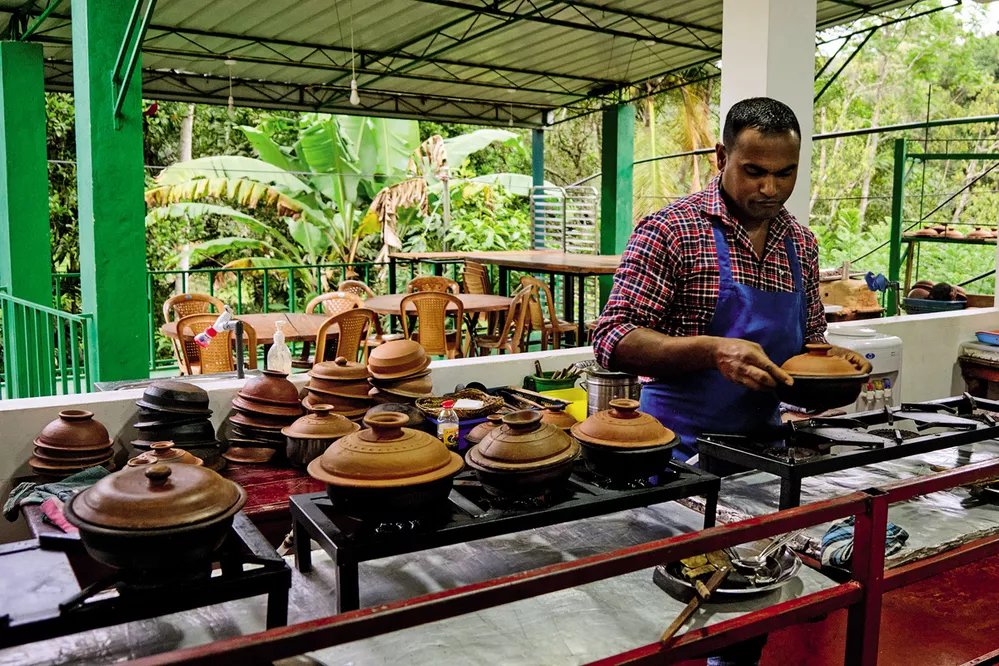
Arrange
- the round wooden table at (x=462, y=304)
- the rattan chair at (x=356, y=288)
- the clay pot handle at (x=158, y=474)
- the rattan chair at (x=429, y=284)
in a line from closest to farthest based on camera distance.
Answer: the clay pot handle at (x=158, y=474)
the round wooden table at (x=462, y=304)
the rattan chair at (x=356, y=288)
the rattan chair at (x=429, y=284)

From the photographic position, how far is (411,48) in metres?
9.87

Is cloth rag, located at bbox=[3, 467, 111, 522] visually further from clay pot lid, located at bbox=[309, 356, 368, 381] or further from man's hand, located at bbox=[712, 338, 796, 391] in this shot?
man's hand, located at bbox=[712, 338, 796, 391]

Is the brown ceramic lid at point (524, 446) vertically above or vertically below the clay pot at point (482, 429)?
above

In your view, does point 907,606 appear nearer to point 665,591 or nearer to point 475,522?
point 665,591

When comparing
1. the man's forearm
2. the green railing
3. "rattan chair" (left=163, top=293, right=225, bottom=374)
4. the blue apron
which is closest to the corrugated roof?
"rattan chair" (left=163, top=293, right=225, bottom=374)

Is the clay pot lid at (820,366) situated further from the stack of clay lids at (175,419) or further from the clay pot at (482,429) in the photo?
the stack of clay lids at (175,419)

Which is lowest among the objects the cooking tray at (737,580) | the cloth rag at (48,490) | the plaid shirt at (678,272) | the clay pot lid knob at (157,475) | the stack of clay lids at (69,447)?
the cooking tray at (737,580)

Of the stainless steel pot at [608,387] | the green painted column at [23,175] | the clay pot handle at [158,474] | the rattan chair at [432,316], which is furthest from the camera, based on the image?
the green painted column at [23,175]

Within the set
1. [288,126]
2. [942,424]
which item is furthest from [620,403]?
[288,126]

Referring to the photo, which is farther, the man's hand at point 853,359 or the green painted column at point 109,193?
the green painted column at point 109,193

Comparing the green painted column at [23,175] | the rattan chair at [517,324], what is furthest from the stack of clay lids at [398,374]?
the green painted column at [23,175]

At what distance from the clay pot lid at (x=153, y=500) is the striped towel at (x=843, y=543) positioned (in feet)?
4.32

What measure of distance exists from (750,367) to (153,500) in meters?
1.35

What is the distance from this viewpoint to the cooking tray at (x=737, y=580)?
1.74 meters
